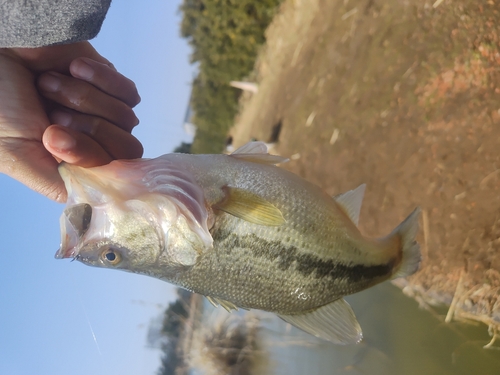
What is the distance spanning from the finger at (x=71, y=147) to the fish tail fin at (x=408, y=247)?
41.6 inches

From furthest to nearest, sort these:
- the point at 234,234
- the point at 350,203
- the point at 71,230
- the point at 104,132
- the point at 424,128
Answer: the point at 424,128
the point at 350,203
the point at 104,132
the point at 234,234
the point at 71,230

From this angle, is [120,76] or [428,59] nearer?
[120,76]

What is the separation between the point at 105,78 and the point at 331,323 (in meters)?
1.18

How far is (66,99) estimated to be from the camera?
1244 millimetres

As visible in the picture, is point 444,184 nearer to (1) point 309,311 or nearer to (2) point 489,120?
(2) point 489,120

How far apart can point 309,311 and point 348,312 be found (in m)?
0.14

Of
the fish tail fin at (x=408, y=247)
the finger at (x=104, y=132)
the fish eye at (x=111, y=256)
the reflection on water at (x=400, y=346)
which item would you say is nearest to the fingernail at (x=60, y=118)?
the finger at (x=104, y=132)

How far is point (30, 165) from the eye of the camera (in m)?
1.25

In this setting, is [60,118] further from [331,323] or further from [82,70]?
[331,323]

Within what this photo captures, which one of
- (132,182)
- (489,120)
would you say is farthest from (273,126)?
(132,182)

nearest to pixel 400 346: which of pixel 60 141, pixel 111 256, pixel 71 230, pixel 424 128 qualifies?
pixel 424 128

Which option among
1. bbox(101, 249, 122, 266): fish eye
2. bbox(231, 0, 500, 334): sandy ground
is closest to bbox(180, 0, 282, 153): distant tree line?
bbox(231, 0, 500, 334): sandy ground

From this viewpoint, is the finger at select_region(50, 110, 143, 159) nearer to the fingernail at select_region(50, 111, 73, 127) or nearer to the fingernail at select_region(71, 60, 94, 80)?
the fingernail at select_region(50, 111, 73, 127)

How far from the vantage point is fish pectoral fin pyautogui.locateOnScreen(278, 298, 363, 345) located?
1.22 meters
